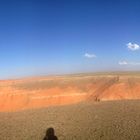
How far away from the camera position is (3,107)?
42656 mm

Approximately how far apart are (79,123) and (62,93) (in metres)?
27.6

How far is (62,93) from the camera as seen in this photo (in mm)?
47062

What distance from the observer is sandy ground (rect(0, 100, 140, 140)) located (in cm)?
1736

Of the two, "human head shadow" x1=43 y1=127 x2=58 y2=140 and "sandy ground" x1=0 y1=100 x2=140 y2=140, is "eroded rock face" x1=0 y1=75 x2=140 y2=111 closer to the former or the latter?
"sandy ground" x1=0 y1=100 x2=140 y2=140

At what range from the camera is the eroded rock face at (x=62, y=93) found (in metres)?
42.6

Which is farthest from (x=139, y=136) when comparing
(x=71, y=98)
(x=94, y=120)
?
(x=71, y=98)

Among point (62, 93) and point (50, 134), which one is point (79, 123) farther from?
point (62, 93)

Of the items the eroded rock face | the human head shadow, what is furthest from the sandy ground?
the eroded rock face

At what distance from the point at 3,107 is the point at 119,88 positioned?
1742cm

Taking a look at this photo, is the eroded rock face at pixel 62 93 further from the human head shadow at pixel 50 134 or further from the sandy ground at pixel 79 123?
the human head shadow at pixel 50 134

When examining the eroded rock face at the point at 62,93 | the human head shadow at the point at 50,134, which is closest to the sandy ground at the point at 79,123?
the human head shadow at the point at 50,134

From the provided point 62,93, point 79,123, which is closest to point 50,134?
point 79,123

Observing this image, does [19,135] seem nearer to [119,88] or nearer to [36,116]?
[36,116]

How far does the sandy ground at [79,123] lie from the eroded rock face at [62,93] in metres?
17.6
